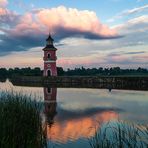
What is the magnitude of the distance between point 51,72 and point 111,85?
40.9 ft

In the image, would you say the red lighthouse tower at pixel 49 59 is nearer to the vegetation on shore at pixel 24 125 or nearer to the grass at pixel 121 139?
the grass at pixel 121 139

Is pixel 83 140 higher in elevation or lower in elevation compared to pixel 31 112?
lower

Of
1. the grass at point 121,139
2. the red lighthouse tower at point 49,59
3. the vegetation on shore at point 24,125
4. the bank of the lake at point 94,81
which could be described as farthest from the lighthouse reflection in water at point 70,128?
the red lighthouse tower at point 49,59

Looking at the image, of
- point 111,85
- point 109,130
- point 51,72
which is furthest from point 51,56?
point 109,130

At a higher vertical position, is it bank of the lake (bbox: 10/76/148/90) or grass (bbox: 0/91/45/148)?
grass (bbox: 0/91/45/148)

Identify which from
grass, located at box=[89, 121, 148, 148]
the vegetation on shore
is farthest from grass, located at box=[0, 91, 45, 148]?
grass, located at box=[89, 121, 148, 148]

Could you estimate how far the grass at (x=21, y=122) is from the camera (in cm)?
822

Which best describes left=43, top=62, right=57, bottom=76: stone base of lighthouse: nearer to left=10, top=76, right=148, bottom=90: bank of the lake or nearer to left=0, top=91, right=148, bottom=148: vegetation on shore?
left=10, top=76, right=148, bottom=90: bank of the lake

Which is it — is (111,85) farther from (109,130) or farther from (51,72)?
(109,130)

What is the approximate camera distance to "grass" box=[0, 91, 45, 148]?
324 inches

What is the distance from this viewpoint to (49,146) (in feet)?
38.2

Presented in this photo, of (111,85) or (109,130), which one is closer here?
(109,130)

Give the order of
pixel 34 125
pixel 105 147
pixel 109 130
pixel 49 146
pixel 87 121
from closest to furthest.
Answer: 1. pixel 105 147
2. pixel 34 125
3. pixel 49 146
4. pixel 109 130
5. pixel 87 121

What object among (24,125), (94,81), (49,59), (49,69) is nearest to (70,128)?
(24,125)
